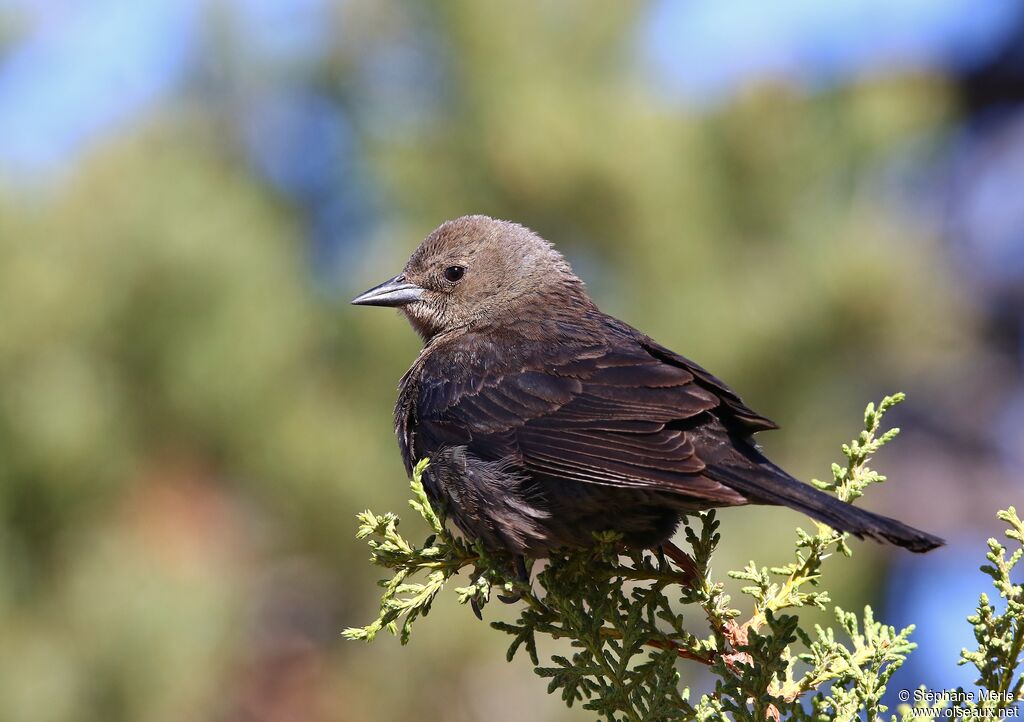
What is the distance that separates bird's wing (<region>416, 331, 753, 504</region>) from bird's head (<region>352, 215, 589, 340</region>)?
2.52ft

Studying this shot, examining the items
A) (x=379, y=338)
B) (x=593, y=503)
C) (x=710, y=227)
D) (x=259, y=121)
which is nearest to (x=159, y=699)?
(x=379, y=338)

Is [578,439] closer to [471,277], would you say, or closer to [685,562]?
[685,562]

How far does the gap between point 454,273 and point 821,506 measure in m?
2.55

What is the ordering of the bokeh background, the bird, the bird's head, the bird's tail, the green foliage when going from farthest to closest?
the bokeh background → the bird's head → the bird → the green foliage → the bird's tail

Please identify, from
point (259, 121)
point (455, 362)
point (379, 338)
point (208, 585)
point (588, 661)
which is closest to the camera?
point (588, 661)

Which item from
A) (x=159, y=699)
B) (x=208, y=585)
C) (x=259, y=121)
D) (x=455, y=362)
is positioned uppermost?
(x=259, y=121)

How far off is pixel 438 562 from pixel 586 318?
1.30 m

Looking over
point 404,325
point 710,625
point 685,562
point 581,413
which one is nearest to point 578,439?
point 581,413

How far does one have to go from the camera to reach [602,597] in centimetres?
346

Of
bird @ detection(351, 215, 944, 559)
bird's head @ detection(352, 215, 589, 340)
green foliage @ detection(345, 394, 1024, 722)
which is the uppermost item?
bird's head @ detection(352, 215, 589, 340)

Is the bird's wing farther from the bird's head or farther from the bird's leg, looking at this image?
the bird's head

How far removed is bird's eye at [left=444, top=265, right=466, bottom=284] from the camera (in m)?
5.21

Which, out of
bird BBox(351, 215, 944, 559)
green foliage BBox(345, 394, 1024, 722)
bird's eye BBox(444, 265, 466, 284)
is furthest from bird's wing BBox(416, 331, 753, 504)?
bird's eye BBox(444, 265, 466, 284)

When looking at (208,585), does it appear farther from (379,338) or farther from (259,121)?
(259,121)
